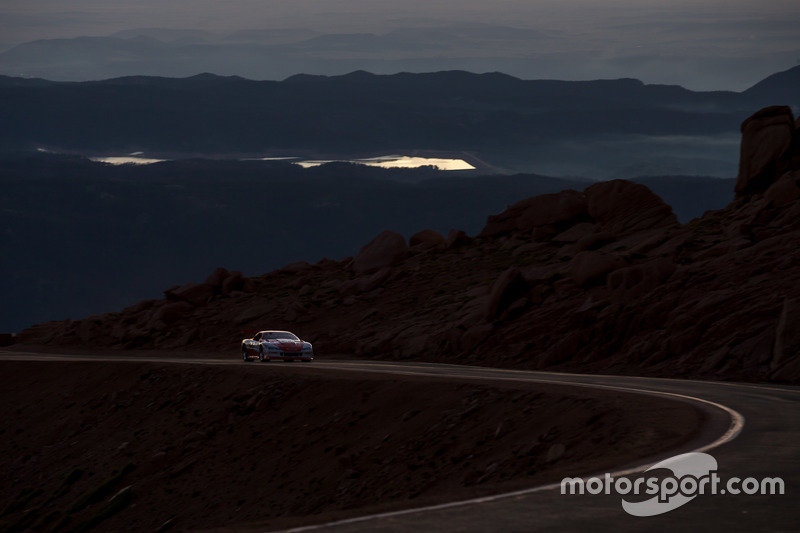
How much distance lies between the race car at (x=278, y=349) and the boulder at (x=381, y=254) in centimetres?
3069

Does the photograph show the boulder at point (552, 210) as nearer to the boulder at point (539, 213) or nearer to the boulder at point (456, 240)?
the boulder at point (539, 213)

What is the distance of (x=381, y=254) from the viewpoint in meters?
79.2

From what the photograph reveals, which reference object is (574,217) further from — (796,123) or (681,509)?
(681,509)

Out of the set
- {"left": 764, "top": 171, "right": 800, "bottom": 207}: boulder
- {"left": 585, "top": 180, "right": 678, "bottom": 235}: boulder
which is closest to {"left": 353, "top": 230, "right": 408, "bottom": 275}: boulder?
{"left": 585, "top": 180, "right": 678, "bottom": 235}: boulder

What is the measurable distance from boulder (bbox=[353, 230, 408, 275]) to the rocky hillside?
11 centimetres

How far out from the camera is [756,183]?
6122 cm

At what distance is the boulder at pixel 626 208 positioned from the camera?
224 ft

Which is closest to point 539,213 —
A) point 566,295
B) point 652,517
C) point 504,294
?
point 504,294

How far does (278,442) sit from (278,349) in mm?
13919

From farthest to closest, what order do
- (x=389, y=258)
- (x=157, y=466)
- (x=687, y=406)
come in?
(x=389, y=258) < (x=157, y=466) < (x=687, y=406)

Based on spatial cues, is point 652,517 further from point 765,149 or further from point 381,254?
point 381,254

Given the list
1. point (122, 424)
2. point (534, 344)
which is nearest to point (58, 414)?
point (122, 424)

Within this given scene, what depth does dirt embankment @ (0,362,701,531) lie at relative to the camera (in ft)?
71.1

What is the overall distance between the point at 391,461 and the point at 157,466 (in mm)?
12372
